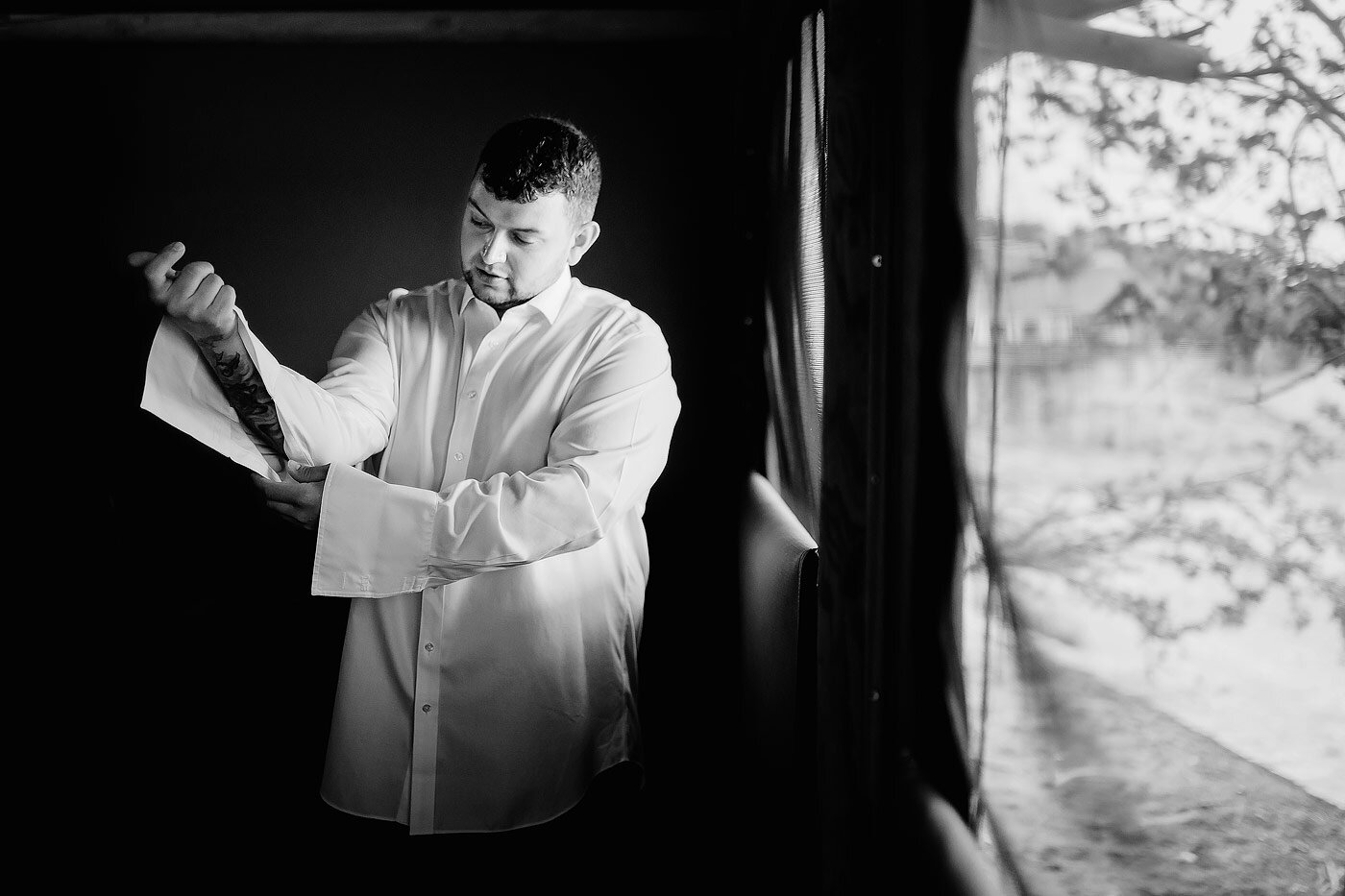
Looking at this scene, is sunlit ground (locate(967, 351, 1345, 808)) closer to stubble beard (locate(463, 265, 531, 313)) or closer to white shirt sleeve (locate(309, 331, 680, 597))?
white shirt sleeve (locate(309, 331, 680, 597))

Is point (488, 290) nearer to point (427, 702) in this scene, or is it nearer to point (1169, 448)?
point (427, 702)

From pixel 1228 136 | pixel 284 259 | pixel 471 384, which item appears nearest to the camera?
pixel 1228 136

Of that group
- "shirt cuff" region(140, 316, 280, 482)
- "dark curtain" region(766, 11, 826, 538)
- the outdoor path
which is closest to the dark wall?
"dark curtain" region(766, 11, 826, 538)

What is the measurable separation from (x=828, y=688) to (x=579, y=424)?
624mm

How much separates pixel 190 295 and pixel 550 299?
673mm

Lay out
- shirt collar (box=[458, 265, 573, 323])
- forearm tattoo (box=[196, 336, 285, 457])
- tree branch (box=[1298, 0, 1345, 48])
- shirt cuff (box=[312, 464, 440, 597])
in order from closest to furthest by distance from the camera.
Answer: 1. tree branch (box=[1298, 0, 1345, 48])
2. forearm tattoo (box=[196, 336, 285, 457])
3. shirt cuff (box=[312, 464, 440, 597])
4. shirt collar (box=[458, 265, 573, 323])

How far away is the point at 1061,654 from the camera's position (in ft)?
2.84

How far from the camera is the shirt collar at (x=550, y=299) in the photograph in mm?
1835

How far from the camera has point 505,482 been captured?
157cm

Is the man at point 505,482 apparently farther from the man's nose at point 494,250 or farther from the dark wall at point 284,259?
the dark wall at point 284,259

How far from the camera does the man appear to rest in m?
1.68

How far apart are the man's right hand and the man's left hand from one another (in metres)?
0.25

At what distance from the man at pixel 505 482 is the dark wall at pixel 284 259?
1.36 meters

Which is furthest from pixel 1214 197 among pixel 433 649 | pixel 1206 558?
pixel 433 649
